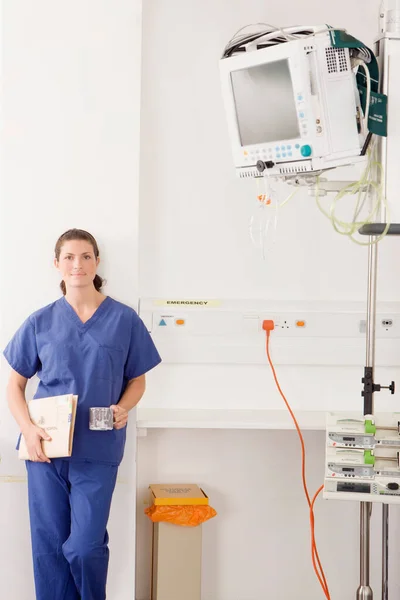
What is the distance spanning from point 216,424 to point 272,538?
0.77 metres

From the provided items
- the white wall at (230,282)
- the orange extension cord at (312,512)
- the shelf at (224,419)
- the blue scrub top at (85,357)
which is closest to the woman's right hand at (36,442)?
the blue scrub top at (85,357)

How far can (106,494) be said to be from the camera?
280cm

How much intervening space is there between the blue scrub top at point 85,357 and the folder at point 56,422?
7 centimetres

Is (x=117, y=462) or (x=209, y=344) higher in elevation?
(x=209, y=344)

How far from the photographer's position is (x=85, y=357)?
282 cm

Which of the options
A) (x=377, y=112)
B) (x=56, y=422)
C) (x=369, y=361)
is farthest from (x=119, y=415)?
(x=377, y=112)

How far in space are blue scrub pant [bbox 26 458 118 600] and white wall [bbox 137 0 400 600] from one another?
0.69 meters

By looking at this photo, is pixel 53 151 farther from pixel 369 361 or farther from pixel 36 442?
pixel 369 361

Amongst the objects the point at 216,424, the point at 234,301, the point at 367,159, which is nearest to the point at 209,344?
the point at 234,301

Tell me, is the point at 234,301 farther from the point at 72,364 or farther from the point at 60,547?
the point at 60,547

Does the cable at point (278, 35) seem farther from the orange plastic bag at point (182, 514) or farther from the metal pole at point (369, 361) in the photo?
the orange plastic bag at point (182, 514)

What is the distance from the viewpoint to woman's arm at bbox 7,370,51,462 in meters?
2.75

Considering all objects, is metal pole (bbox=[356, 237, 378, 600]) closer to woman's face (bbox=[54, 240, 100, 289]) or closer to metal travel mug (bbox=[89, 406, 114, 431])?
metal travel mug (bbox=[89, 406, 114, 431])

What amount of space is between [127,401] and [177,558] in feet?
2.50
